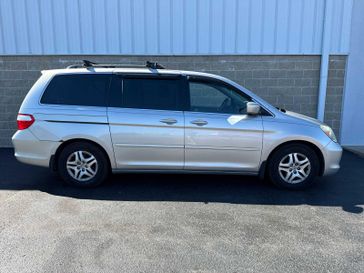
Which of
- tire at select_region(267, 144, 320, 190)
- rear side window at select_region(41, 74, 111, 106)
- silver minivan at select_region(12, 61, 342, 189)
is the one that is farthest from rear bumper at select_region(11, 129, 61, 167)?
tire at select_region(267, 144, 320, 190)

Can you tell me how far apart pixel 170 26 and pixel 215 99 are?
339 cm

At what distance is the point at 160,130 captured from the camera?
16.1 ft

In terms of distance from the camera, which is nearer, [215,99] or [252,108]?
[252,108]

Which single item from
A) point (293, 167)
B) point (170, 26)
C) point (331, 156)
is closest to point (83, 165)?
point (293, 167)

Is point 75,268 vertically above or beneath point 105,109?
beneath

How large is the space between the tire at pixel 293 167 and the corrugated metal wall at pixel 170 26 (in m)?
3.62

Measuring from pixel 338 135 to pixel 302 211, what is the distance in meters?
4.68

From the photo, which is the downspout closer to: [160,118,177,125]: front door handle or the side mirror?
the side mirror

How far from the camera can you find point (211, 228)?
3891 mm

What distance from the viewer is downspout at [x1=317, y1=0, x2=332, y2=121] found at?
7.70 metres

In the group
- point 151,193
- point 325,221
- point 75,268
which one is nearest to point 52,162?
point 151,193

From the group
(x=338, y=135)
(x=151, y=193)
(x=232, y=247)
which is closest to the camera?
(x=232, y=247)

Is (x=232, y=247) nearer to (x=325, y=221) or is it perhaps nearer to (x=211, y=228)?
(x=211, y=228)

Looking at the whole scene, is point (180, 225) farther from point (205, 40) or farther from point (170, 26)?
point (170, 26)
